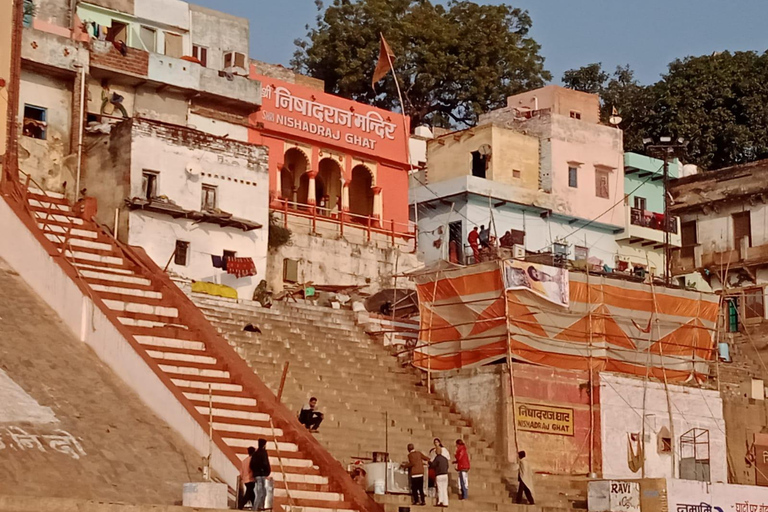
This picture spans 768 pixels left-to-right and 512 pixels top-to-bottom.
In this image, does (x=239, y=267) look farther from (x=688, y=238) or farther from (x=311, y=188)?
(x=688, y=238)

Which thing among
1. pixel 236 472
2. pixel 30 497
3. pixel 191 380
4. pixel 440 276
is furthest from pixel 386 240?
pixel 30 497

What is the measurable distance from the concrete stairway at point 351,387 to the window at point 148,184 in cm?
333

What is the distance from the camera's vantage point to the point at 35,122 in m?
34.4

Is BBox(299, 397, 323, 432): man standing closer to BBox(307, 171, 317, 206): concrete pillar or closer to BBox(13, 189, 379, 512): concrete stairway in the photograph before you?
BBox(13, 189, 379, 512): concrete stairway

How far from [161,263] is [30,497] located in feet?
50.5

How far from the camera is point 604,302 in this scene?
107 feet

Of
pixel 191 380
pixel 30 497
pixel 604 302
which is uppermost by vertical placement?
pixel 604 302

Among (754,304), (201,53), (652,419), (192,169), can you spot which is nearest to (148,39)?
(201,53)

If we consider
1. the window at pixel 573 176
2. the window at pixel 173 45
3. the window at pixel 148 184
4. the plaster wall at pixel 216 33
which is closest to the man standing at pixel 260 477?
the window at pixel 148 184

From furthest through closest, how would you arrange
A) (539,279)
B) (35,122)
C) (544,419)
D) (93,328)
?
1. (35,122)
2. (539,279)
3. (544,419)
4. (93,328)

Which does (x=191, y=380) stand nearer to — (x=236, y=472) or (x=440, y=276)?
(x=236, y=472)

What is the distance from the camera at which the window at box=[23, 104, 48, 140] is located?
3428cm

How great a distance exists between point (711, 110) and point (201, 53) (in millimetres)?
23497

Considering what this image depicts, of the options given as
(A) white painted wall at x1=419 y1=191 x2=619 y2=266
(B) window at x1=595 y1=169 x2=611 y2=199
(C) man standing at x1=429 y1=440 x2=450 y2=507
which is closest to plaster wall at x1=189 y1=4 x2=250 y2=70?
(A) white painted wall at x1=419 y1=191 x2=619 y2=266
